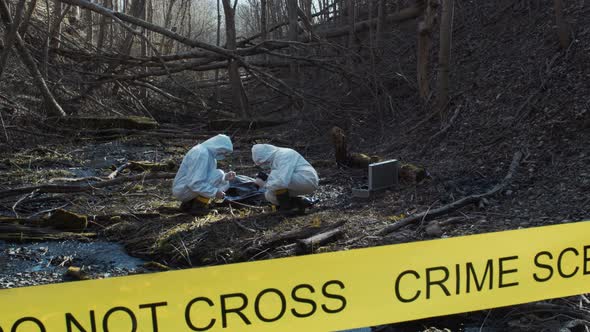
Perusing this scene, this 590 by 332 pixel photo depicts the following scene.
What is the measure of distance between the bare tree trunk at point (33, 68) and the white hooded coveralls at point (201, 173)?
5506 millimetres

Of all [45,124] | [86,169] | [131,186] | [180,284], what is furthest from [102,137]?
[180,284]

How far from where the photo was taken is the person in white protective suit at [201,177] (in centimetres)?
629

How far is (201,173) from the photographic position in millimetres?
6270

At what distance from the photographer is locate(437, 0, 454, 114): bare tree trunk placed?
9227 mm

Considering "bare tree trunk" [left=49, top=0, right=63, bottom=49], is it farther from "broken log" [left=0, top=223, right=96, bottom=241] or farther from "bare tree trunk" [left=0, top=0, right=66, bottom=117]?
"broken log" [left=0, top=223, right=96, bottom=241]

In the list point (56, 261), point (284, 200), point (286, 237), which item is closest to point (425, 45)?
point (284, 200)

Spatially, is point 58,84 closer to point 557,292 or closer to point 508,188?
point 508,188

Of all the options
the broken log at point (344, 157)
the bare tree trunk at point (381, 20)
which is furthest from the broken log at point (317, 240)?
the bare tree trunk at point (381, 20)

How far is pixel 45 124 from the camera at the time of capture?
1098cm

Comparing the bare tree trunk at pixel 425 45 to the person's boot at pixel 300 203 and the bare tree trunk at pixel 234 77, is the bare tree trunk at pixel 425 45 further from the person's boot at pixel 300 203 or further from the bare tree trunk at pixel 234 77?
the person's boot at pixel 300 203

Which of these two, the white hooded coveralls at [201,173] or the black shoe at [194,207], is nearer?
the white hooded coveralls at [201,173]

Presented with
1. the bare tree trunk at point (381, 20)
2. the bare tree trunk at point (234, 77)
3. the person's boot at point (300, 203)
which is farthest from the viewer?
the bare tree trunk at point (381, 20)

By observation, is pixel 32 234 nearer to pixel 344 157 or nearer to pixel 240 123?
pixel 344 157

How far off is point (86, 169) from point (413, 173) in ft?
17.4
